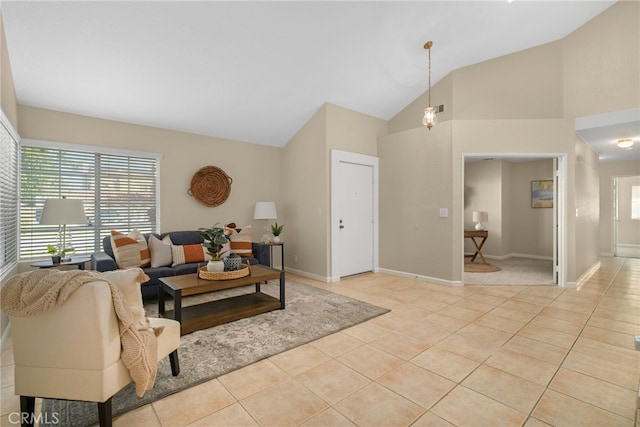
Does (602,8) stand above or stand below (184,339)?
above

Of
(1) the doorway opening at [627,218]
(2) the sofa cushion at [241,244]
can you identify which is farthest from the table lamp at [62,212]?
(1) the doorway opening at [627,218]

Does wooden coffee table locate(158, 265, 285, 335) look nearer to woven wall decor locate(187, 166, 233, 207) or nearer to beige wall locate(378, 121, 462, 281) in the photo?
woven wall decor locate(187, 166, 233, 207)

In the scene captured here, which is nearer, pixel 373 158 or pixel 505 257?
pixel 373 158

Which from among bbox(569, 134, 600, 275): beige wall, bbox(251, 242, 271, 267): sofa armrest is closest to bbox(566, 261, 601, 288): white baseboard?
bbox(569, 134, 600, 275): beige wall

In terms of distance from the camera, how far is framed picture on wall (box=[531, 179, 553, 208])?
275 inches

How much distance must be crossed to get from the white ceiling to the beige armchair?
Result: 270 cm

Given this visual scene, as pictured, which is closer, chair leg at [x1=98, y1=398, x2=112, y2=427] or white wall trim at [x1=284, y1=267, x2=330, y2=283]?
chair leg at [x1=98, y1=398, x2=112, y2=427]

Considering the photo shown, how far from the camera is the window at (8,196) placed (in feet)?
9.35

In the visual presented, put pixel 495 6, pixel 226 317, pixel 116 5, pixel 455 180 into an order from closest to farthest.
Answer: pixel 116 5 → pixel 226 317 → pixel 495 6 → pixel 455 180

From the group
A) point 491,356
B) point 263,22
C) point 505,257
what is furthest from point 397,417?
point 505,257

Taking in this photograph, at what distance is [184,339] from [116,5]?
3095 mm

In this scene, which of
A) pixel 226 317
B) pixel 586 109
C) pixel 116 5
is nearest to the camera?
pixel 116 5

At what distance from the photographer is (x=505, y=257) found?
23.9 ft

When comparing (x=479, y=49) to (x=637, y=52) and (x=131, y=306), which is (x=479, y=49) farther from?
(x=131, y=306)
